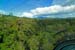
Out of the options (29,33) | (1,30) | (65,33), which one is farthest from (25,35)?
(65,33)

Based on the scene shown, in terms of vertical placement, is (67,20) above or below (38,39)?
above

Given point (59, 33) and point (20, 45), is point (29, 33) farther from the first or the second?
point (59, 33)

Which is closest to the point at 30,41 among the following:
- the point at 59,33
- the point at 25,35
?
the point at 25,35

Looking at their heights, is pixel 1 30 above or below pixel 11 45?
above

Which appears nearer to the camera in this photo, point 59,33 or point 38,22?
point 59,33

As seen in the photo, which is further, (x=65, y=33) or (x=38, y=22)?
(x=38, y=22)

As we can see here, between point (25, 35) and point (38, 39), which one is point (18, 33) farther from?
point (38, 39)
